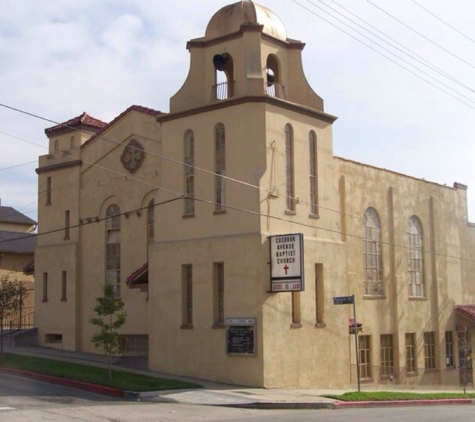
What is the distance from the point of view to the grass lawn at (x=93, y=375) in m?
24.1

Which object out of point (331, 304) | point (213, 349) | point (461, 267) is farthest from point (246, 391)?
point (461, 267)

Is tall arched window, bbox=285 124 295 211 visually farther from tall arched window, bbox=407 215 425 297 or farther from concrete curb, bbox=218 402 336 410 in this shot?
tall arched window, bbox=407 215 425 297

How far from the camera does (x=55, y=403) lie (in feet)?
67.3

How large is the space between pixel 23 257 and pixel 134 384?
26231mm

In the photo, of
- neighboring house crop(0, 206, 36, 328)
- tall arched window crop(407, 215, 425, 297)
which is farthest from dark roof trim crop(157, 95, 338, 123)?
neighboring house crop(0, 206, 36, 328)

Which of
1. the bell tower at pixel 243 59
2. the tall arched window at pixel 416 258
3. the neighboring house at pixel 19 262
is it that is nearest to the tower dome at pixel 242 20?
the bell tower at pixel 243 59

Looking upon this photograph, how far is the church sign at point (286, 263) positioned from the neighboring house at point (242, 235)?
5cm

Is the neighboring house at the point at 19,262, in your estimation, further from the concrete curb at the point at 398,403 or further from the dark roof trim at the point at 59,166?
the concrete curb at the point at 398,403

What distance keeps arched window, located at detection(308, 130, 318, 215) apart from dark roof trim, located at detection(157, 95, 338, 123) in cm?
81

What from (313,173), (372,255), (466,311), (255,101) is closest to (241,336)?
(313,173)

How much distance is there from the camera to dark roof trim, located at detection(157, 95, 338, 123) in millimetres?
26656

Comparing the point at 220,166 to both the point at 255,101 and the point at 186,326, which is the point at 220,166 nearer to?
the point at 255,101

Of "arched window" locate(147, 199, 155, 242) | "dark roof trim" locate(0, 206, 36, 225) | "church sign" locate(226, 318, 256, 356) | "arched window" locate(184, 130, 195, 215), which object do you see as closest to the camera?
"church sign" locate(226, 318, 256, 356)

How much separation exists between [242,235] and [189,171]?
3.68 meters
